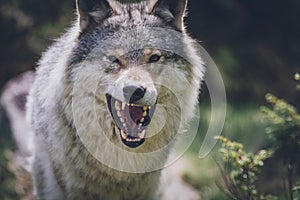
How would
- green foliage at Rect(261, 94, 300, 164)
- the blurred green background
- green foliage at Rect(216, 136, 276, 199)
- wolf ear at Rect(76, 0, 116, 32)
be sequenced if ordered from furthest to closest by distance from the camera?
the blurred green background < wolf ear at Rect(76, 0, 116, 32) < green foliage at Rect(261, 94, 300, 164) < green foliage at Rect(216, 136, 276, 199)


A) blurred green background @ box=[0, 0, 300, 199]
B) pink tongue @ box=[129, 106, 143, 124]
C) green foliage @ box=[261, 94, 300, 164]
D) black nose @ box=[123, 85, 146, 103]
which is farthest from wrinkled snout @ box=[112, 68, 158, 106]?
blurred green background @ box=[0, 0, 300, 199]

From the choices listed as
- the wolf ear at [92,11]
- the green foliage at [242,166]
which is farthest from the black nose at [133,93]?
the wolf ear at [92,11]

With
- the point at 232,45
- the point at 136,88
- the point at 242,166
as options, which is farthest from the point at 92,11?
the point at 232,45

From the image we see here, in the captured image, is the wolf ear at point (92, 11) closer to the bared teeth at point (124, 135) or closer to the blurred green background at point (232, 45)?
the bared teeth at point (124, 135)

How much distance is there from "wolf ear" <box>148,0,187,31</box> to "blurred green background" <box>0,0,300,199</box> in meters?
2.07

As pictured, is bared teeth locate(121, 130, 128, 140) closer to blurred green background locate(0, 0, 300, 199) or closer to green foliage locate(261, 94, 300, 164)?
green foliage locate(261, 94, 300, 164)

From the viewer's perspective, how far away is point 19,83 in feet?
20.6

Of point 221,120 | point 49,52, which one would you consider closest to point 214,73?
point 221,120

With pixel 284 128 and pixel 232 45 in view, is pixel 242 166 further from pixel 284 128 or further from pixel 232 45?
pixel 232 45

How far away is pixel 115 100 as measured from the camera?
4.24 meters

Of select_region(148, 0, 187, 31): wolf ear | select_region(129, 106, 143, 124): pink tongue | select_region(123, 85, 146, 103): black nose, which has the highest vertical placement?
select_region(148, 0, 187, 31): wolf ear

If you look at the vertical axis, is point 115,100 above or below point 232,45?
below

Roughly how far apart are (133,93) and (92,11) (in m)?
0.79

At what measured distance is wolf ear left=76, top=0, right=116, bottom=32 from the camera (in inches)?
175
